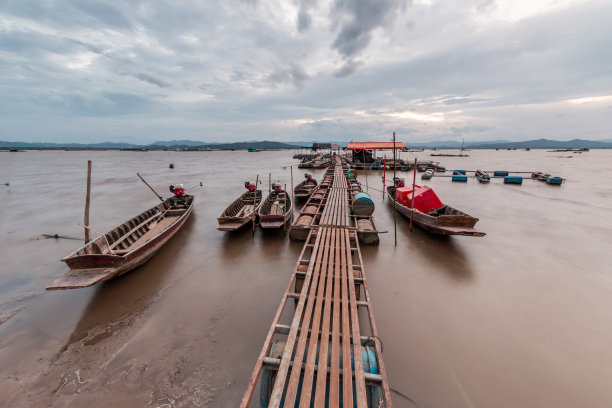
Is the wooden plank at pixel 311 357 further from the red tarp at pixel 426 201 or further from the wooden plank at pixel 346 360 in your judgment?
the red tarp at pixel 426 201

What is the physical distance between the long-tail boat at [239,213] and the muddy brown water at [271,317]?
116 centimetres

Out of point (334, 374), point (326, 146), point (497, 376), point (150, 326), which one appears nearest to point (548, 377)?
point (497, 376)

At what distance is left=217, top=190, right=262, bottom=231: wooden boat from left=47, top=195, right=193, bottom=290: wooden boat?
9.53ft

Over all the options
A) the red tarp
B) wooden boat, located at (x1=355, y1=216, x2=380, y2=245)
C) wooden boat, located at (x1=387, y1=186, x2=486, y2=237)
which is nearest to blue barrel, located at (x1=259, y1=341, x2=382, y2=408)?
wooden boat, located at (x1=355, y1=216, x2=380, y2=245)

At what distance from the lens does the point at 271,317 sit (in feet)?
26.4

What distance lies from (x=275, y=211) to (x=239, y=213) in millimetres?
2761

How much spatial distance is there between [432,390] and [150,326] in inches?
339

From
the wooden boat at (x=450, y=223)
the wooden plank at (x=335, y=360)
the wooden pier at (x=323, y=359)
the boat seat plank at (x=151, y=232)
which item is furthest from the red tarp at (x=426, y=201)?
the boat seat plank at (x=151, y=232)

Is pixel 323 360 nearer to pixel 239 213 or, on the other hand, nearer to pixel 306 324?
pixel 306 324

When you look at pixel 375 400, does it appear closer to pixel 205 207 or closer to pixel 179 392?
pixel 179 392

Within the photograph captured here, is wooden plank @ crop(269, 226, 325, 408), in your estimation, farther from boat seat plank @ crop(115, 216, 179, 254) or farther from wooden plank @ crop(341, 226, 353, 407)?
boat seat plank @ crop(115, 216, 179, 254)

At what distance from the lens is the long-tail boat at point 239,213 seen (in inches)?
556

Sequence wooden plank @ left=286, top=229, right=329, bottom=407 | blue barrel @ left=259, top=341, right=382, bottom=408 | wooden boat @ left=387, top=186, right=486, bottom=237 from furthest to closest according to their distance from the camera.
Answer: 1. wooden boat @ left=387, top=186, right=486, bottom=237
2. blue barrel @ left=259, top=341, right=382, bottom=408
3. wooden plank @ left=286, top=229, right=329, bottom=407

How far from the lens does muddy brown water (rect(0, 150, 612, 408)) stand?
5703 millimetres
